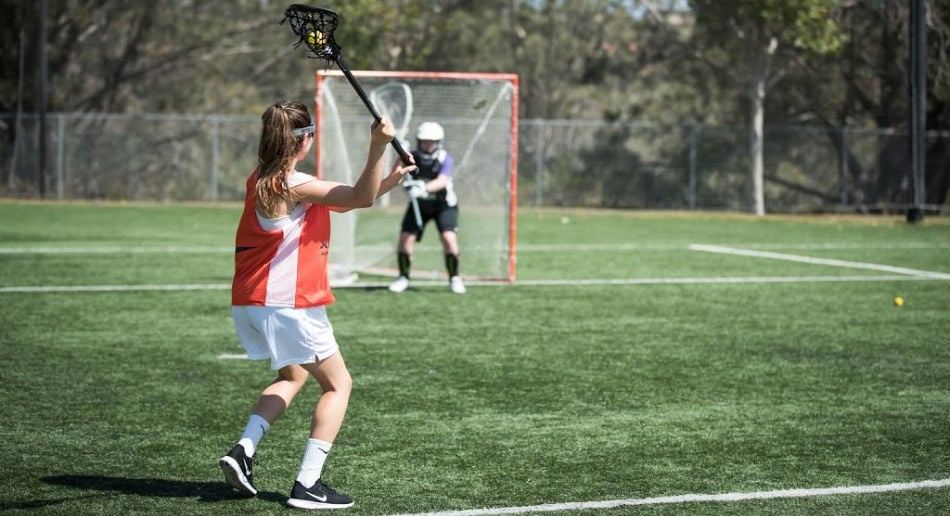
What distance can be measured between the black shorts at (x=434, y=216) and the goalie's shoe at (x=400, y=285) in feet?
1.56

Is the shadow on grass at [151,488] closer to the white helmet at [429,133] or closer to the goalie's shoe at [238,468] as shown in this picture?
the goalie's shoe at [238,468]

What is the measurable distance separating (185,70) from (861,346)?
109 feet

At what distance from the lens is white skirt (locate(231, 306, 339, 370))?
5207 millimetres

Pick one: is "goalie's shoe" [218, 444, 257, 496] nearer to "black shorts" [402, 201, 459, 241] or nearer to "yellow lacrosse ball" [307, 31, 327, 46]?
"yellow lacrosse ball" [307, 31, 327, 46]

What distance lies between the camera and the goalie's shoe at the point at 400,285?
1355 cm

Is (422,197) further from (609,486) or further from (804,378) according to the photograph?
(609,486)

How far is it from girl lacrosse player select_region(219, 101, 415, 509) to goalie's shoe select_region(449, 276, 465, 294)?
8056 millimetres

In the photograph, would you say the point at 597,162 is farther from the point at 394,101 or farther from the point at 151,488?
the point at 151,488

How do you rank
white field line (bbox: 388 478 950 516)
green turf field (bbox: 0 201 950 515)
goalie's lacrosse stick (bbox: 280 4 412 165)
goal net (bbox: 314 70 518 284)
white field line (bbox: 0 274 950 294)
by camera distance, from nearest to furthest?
white field line (bbox: 388 478 950 516) → goalie's lacrosse stick (bbox: 280 4 412 165) → green turf field (bbox: 0 201 950 515) → white field line (bbox: 0 274 950 294) → goal net (bbox: 314 70 518 284)

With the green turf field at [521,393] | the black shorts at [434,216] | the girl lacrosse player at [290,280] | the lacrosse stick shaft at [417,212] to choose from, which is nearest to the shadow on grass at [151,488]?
the green turf field at [521,393]

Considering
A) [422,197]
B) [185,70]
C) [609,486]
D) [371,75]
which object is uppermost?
[185,70]

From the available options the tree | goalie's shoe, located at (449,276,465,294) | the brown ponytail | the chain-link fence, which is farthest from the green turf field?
the chain-link fence

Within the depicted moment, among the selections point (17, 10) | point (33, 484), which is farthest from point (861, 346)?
point (17, 10)

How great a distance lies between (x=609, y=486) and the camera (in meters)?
5.71
